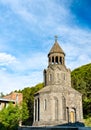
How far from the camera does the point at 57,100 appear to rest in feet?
130

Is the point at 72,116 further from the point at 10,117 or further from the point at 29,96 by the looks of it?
the point at 29,96

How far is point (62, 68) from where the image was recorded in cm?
4350

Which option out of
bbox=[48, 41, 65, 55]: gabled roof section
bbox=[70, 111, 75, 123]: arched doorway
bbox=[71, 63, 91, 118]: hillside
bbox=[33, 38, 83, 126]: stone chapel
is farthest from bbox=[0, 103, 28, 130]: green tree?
bbox=[71, 63, 91, 118]: hillside

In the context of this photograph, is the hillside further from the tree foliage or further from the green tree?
the green tree

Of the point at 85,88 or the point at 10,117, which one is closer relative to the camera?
the point at 10,117

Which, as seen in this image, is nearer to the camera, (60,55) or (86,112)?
(60,55)

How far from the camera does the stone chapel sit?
38344 mm

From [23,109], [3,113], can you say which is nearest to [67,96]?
[23,109]

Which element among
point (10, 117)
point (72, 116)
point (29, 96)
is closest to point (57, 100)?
point (72, 116)

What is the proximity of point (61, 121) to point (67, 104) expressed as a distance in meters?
3.35

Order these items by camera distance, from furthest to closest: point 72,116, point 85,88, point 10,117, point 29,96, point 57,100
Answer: point 29,96
point 85,88
point 72,116
point 57,100
point 10,117

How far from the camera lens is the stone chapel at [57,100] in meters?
38.3

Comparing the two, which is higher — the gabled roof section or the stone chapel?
the gabled roof section

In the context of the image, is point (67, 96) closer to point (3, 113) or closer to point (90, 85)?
point (3, 113)
